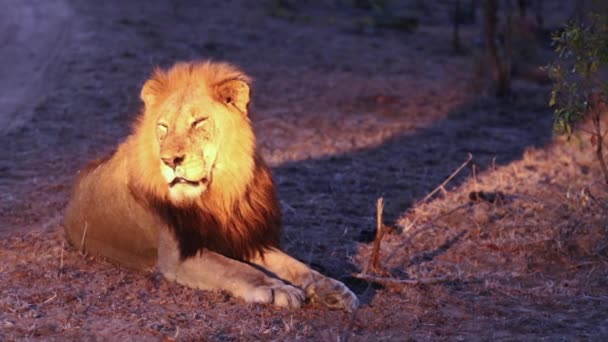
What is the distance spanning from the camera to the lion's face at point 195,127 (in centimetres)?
430

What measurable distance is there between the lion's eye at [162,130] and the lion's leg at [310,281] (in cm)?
83

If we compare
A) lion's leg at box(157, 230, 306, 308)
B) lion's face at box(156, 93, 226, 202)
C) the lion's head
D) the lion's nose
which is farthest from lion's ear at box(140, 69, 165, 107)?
lion's leg at box(157, 230, 306, 308)

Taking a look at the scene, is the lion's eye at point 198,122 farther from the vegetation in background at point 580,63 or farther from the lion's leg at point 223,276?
the vegetation in background at point 580,63

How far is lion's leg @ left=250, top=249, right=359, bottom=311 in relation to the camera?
4.38 meters

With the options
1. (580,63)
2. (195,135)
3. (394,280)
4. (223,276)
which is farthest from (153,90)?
(580,63)

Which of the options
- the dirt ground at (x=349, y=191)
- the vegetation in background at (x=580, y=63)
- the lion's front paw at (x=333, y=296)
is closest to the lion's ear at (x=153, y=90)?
the dirt ground at (x=349, y=191)

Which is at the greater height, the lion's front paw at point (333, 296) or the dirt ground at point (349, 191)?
the lion's front paw at point (333, 296)

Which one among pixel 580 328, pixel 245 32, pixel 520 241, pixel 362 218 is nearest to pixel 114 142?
pixel 362 218

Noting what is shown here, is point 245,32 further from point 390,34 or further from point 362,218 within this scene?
point 362,218

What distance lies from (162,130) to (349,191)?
2887 millimetres

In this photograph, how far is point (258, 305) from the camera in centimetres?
435

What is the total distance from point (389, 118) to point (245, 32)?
5.63m

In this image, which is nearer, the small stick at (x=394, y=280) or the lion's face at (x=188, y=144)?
the lion's face at (x=188, y=144)

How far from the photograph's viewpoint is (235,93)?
4.62 meters
